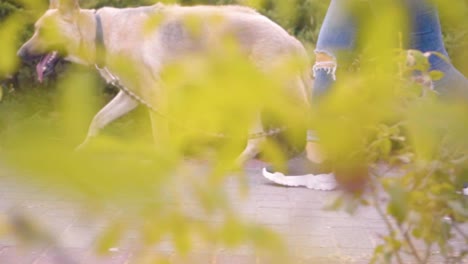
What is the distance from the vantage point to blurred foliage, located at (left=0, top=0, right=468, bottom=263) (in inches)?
35.1

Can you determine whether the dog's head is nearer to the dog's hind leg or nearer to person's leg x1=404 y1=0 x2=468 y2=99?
the dog's hind leg

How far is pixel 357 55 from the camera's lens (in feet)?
4.03

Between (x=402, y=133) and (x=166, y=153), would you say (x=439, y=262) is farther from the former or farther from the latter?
(x=166, y=153)

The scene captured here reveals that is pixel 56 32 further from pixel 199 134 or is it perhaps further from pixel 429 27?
pixel 429 27

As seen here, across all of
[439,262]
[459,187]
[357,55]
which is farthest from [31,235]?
[439,262]

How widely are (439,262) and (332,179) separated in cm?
240

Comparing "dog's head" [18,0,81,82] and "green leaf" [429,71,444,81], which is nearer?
"dog's head" [18,0,81,82]

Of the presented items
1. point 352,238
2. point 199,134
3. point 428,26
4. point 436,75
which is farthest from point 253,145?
point 352,238

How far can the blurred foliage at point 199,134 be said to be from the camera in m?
0.89

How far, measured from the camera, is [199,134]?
3.52 feet

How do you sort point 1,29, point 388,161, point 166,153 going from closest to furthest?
point 166,153, point 1,29, point 388,161

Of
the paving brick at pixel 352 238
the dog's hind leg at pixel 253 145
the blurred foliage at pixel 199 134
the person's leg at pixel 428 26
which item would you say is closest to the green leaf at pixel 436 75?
the person's leg at pixel 428 26

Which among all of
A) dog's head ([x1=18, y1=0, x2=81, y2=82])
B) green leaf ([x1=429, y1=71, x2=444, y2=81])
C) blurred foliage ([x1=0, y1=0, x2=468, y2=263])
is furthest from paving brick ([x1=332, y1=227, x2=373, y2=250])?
dog's head ([x1=18, y1=0, x2=81, y2=82])

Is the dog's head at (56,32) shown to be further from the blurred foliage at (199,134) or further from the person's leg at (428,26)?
the person's leg at (428,26)
